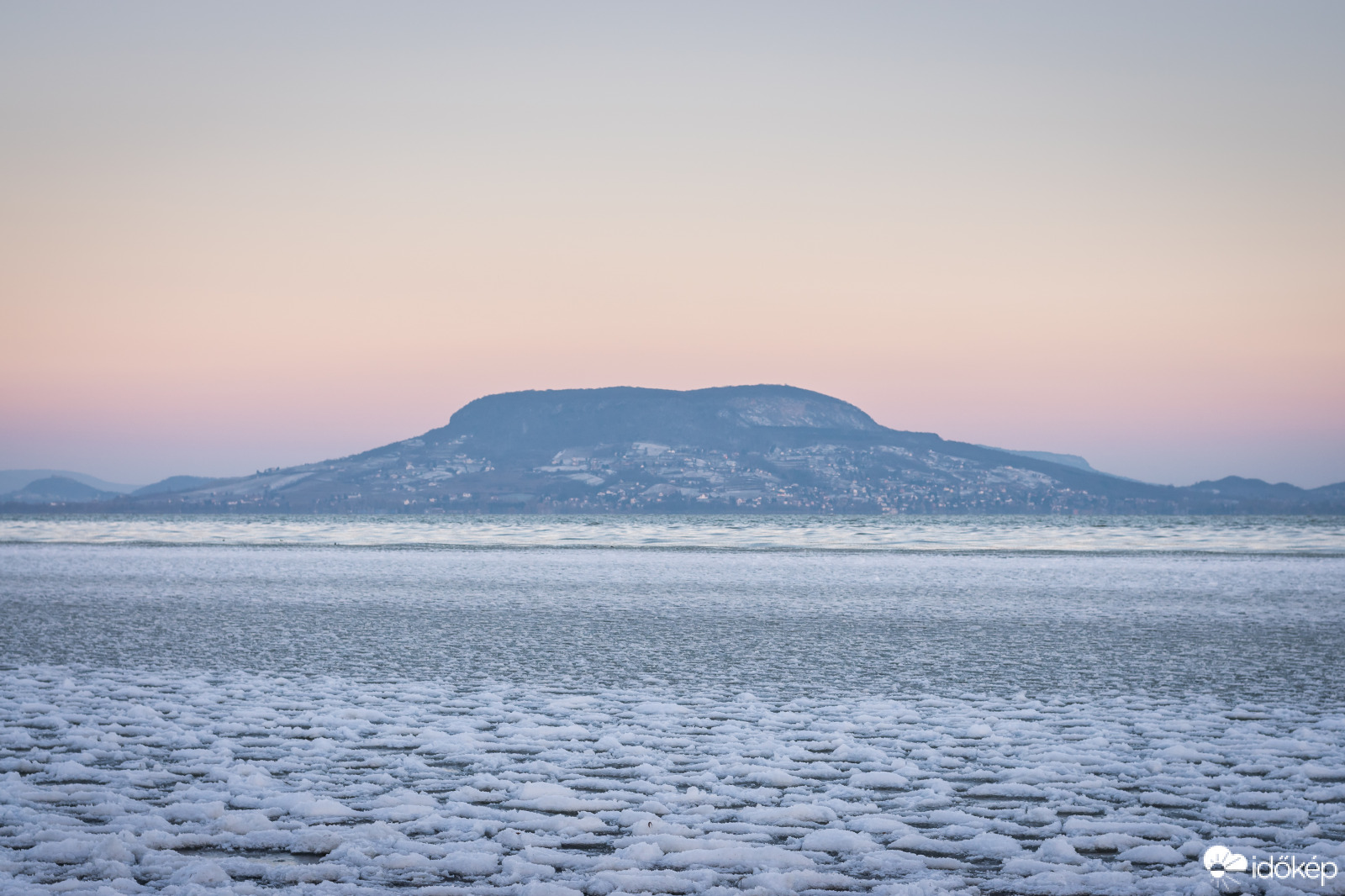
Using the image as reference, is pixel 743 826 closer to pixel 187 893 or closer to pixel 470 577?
pixel 187 893

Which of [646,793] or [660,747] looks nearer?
[646,793]

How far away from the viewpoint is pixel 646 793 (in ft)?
23.0

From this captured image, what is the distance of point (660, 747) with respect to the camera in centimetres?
837

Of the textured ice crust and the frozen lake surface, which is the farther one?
the frozen lake surface

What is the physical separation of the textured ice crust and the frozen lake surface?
3cm

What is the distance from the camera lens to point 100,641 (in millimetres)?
14602

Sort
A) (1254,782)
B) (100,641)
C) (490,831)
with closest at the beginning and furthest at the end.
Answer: (490,831) → (1254,782) → (100,641)

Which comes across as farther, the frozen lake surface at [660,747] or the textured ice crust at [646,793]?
the frozen lake surface at [660,747]

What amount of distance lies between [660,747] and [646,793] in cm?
135

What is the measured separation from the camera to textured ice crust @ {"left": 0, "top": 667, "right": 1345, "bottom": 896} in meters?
5.52

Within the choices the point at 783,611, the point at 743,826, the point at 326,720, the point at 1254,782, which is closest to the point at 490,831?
the point at 743,826

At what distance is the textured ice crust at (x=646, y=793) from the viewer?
5516 mm

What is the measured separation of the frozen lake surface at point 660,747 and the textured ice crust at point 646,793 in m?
0.03

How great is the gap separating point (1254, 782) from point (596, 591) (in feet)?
57.5
